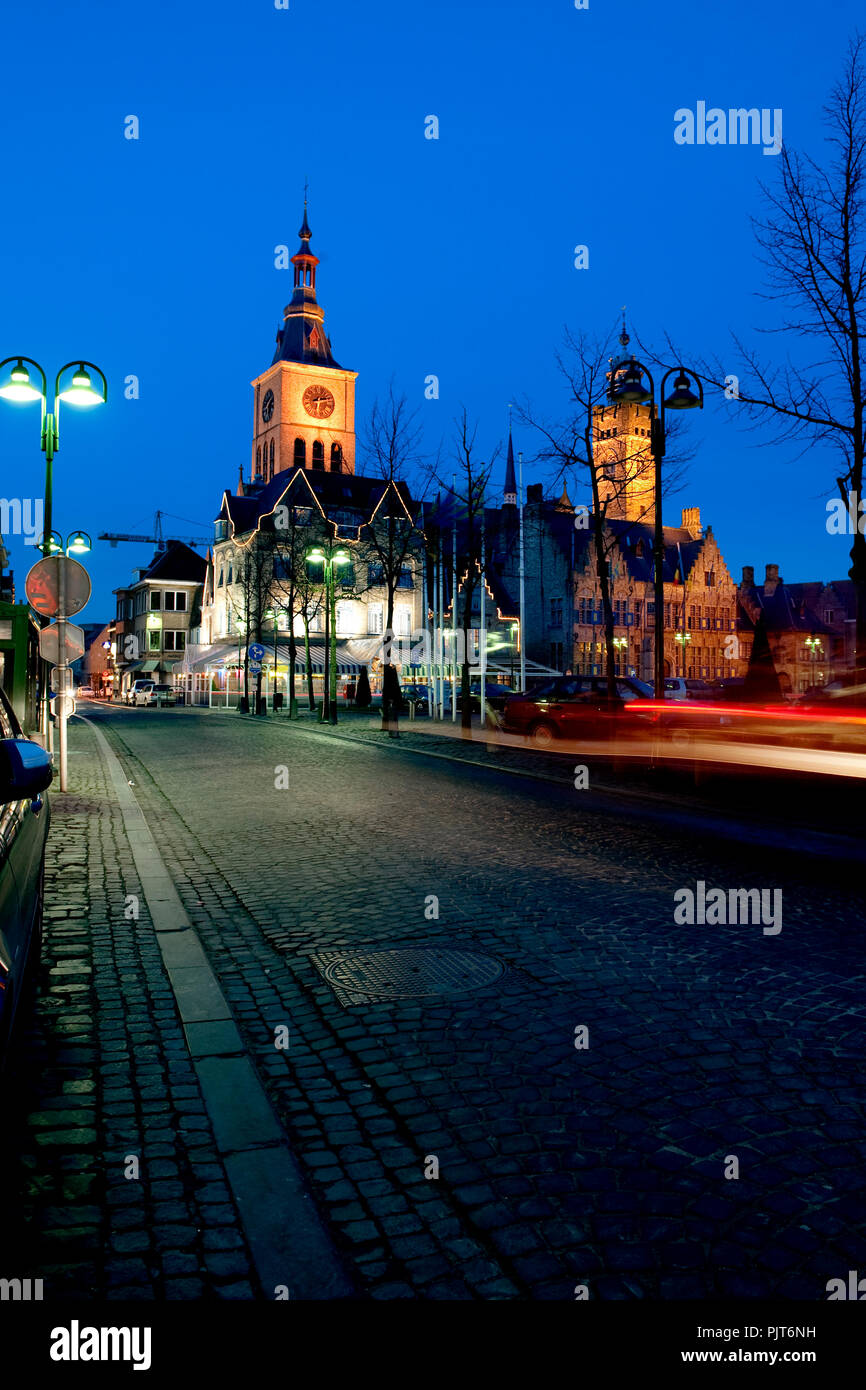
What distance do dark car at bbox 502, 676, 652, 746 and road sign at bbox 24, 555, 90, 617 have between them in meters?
10.7

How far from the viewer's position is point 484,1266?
2570mm

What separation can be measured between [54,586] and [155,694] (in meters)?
48.3

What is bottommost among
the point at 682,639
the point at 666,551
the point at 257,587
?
the point at 682,639

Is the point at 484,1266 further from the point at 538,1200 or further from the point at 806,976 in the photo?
the point at 806,976

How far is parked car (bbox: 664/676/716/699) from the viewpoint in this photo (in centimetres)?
3688

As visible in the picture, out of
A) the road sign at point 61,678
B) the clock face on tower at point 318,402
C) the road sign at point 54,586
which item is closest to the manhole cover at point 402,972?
the road sign at point 54,586

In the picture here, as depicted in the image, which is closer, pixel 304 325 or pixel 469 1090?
pixel 469 1090

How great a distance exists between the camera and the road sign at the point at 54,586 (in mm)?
12742

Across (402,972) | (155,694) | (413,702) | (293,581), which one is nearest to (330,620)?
(413,702)

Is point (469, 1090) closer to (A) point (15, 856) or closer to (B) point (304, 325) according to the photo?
(A) point (15, 856)

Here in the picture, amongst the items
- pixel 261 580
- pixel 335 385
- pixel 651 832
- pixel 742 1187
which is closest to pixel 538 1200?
pixel 742 1187

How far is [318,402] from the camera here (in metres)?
88.6

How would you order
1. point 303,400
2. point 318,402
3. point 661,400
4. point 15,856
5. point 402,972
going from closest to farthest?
point 15,856 → point 402,972 → point 661,400 → point 303,400 → point 318,402

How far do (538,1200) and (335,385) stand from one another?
93.2 m
